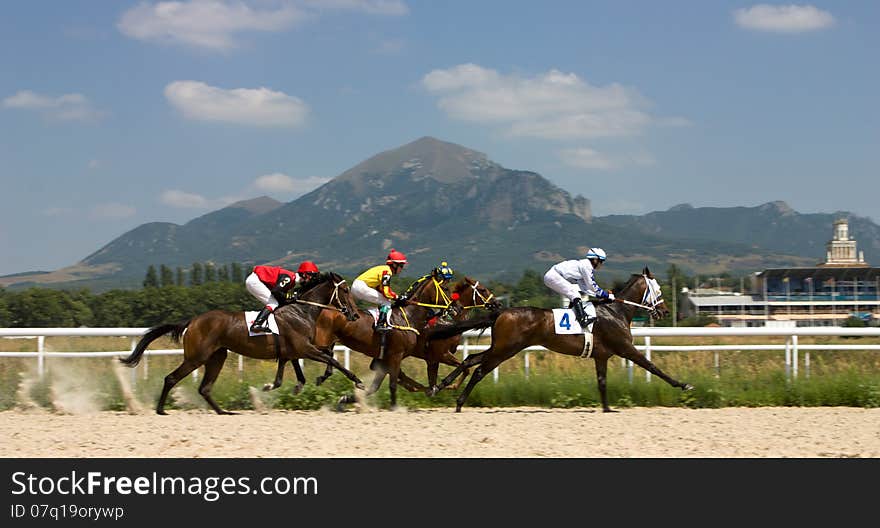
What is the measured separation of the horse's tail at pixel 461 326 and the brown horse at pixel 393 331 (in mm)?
149

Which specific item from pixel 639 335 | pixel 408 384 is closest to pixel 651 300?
pixel 639 335

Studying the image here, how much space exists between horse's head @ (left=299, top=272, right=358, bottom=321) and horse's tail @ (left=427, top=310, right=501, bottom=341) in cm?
87

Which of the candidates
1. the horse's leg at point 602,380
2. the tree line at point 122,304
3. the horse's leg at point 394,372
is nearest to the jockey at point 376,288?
the horse's leg at point 394,372

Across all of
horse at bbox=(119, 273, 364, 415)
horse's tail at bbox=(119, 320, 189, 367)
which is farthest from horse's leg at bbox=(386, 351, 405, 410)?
horse's tail at bbox=(119, 320, 189, 367)

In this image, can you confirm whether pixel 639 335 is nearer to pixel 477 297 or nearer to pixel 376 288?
pixel 477 297

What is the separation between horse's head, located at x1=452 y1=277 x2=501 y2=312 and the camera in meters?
10.6

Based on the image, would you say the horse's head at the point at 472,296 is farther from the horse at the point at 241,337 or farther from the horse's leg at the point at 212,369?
the horse's leg at the point at 212,369

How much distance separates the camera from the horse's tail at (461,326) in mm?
10164

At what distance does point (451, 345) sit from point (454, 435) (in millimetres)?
3099
